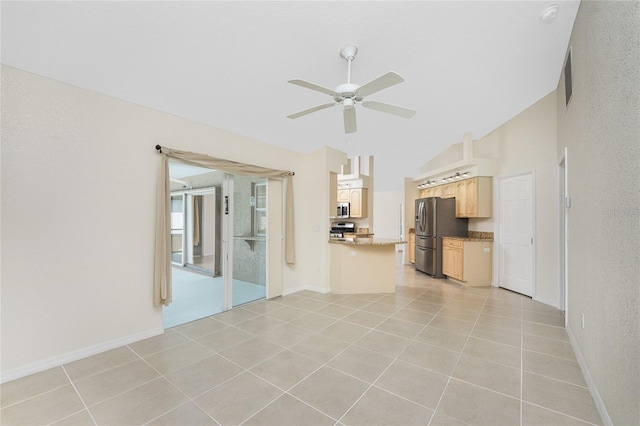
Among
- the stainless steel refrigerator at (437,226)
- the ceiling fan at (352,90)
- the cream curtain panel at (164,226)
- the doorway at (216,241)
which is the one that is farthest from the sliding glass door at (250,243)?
the stainless steel refrigerator at (437,226)

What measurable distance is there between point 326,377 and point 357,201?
15.1 feet

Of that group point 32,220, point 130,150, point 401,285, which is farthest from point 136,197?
point 401,285

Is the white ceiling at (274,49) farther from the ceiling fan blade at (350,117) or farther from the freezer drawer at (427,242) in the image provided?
the freezer drawer at (427,242)

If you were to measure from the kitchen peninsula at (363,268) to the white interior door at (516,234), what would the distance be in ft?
6.96

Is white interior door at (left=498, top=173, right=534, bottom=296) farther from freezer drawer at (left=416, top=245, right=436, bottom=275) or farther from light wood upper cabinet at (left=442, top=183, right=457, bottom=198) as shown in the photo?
freezer drawer at (left=416, top=245, right=436, bottom=275)

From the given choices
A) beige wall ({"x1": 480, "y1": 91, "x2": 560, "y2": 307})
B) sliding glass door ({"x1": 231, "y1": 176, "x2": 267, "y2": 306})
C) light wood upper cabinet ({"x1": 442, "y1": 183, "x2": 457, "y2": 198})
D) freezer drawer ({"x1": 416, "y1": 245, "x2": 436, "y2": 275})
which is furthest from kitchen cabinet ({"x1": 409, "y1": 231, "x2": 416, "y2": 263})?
sliding glass door ({"x1": 231, "y1": 176, "x2": 267, "y2": 306})

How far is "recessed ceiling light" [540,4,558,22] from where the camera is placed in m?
2.05

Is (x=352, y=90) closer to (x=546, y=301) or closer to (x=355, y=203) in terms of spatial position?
(x=355, y=203)

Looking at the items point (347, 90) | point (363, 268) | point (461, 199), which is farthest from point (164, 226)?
point (461, 199)

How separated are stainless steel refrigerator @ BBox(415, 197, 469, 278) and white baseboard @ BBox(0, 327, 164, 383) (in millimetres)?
5301

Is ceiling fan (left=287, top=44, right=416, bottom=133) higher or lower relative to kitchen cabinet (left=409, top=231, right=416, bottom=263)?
higher

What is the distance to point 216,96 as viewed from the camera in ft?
9.58

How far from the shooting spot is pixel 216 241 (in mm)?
4398

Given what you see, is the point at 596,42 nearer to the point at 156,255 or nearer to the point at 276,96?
the point at 276,96
